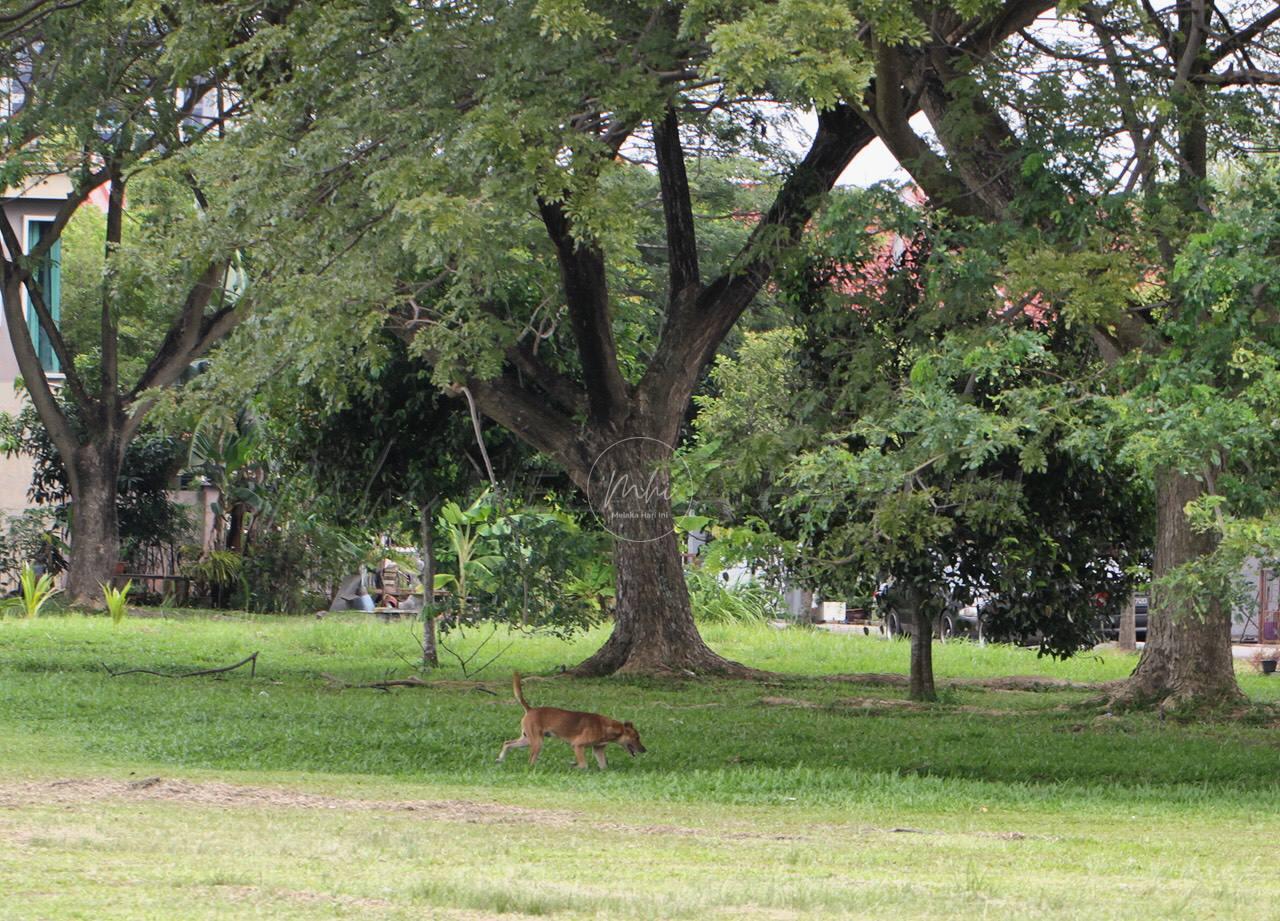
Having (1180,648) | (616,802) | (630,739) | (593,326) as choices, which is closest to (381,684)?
(593,326)

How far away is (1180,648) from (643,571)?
20.7ft

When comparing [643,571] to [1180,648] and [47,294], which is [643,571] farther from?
[47,294]

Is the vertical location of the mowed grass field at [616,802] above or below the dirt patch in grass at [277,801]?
above

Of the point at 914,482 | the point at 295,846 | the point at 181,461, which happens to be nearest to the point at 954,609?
the point at 914,482

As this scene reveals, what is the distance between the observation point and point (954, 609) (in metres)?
17.4

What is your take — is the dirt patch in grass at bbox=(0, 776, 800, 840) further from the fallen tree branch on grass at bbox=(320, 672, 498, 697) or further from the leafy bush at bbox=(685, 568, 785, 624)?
the leafy bush at bbox=(685, 568, 785, 624)

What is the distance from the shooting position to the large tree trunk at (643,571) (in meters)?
20.3

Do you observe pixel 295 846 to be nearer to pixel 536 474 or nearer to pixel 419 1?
pixel 419 1

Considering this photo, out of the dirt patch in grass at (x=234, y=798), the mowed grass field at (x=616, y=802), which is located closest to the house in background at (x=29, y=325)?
the mowed grass field at (x=616, y=802)

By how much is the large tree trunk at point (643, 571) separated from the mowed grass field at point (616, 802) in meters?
0.72

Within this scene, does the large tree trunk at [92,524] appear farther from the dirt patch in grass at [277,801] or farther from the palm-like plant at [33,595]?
the dirt patch in grass at [277,801]

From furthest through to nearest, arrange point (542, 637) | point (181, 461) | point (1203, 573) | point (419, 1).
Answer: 1. point (181, 461)
2. point (542, 637)
3. point (419, 1)
4. point (1203, 573)

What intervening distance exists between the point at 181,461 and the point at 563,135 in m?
21.9

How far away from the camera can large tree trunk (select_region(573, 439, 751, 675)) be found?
20312 millimetres
